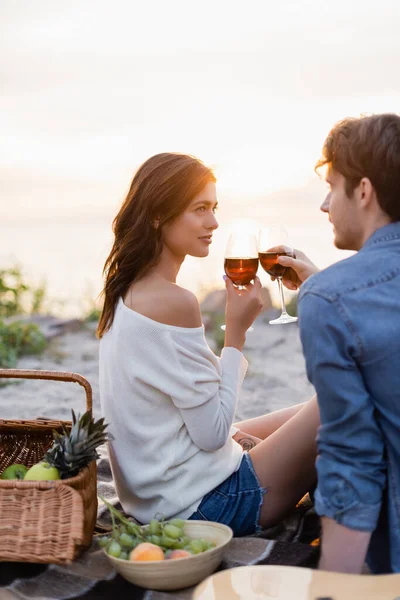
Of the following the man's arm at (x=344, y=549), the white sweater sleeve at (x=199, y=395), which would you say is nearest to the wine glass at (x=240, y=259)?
the white sweater sleeve at (x=199, y=395)

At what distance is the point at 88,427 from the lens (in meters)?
2.86

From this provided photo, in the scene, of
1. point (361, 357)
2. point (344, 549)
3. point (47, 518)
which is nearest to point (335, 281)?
point (361, 357)

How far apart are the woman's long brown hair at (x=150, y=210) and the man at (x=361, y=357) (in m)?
0.91

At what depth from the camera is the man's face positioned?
7.70 ft

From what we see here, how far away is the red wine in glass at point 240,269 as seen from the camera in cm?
323

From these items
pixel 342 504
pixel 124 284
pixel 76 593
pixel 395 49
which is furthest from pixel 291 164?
pixel 395 49

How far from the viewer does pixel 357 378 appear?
215 centimetres

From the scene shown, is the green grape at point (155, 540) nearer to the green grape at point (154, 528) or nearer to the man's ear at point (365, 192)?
the green grape at point (154, 528)

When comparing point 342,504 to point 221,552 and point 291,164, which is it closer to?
point 221,552

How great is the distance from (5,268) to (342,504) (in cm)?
676

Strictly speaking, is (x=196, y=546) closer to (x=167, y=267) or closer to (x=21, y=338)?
(x=167, y=267)

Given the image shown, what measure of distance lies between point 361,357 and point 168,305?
0.97 meters

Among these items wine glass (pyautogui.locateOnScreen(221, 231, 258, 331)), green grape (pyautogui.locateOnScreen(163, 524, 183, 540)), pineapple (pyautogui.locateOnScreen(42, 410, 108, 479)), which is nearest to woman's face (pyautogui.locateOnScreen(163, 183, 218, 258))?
wine glass (pyautogui.locateOnScreen(221, 231, 258, 331))

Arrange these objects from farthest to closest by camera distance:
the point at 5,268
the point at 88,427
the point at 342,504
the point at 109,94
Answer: the point at 109,94, the point at 5,268, the point at 88,427, the point at 342,504
